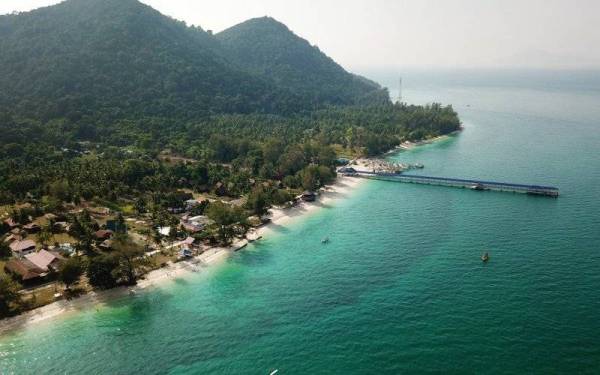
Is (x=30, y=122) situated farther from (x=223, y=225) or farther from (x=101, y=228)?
(x=223, y=225)

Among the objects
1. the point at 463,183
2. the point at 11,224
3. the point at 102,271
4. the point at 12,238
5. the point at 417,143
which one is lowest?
the point at 102,271

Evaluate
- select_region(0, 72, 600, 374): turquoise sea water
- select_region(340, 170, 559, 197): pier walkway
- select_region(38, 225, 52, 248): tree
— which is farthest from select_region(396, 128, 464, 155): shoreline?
select_region(38, 225, 52, 248): tree

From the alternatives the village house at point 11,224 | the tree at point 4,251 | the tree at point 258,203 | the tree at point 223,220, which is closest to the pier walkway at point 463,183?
the tree at point 258,203

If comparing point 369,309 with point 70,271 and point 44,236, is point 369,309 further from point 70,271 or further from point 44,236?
point 44,236

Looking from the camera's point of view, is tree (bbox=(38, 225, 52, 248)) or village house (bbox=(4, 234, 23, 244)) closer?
village house (bbox=(4, 234, 23, 244))

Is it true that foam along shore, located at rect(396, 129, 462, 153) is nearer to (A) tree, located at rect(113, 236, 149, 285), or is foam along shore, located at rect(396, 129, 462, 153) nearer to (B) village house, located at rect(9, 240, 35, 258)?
(A) tree, located at rect(113, 236, 149, 285)

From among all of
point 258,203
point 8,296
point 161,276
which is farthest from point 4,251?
point 258,203
